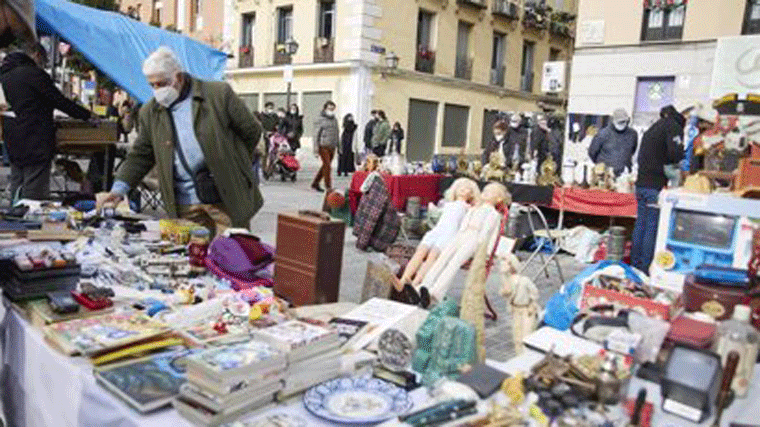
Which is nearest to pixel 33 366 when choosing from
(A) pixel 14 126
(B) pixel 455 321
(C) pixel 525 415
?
(B) pixel 455 321

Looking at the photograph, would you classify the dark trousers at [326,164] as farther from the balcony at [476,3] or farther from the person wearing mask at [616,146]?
the balcony at [476,3]

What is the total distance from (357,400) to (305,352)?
7.7 inches

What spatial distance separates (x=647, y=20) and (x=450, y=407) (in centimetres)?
1390

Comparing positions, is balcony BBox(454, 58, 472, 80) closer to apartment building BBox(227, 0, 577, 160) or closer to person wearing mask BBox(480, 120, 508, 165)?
apartment building BBox(227, 0, 577, 160)

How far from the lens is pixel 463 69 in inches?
942

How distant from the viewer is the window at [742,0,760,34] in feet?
38.5

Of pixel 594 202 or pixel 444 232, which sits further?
pixel 594 202

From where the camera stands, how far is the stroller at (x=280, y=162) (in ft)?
42.9

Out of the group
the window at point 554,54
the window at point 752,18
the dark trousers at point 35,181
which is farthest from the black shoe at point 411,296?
the window at point 554,54

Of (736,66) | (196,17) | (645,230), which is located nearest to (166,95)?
(645,230)

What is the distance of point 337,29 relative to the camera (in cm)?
2047

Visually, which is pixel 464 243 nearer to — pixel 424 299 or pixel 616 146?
pixel 424 299

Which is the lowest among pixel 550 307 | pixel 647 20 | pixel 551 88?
pixel 550 307

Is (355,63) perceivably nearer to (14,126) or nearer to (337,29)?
(337,29)
